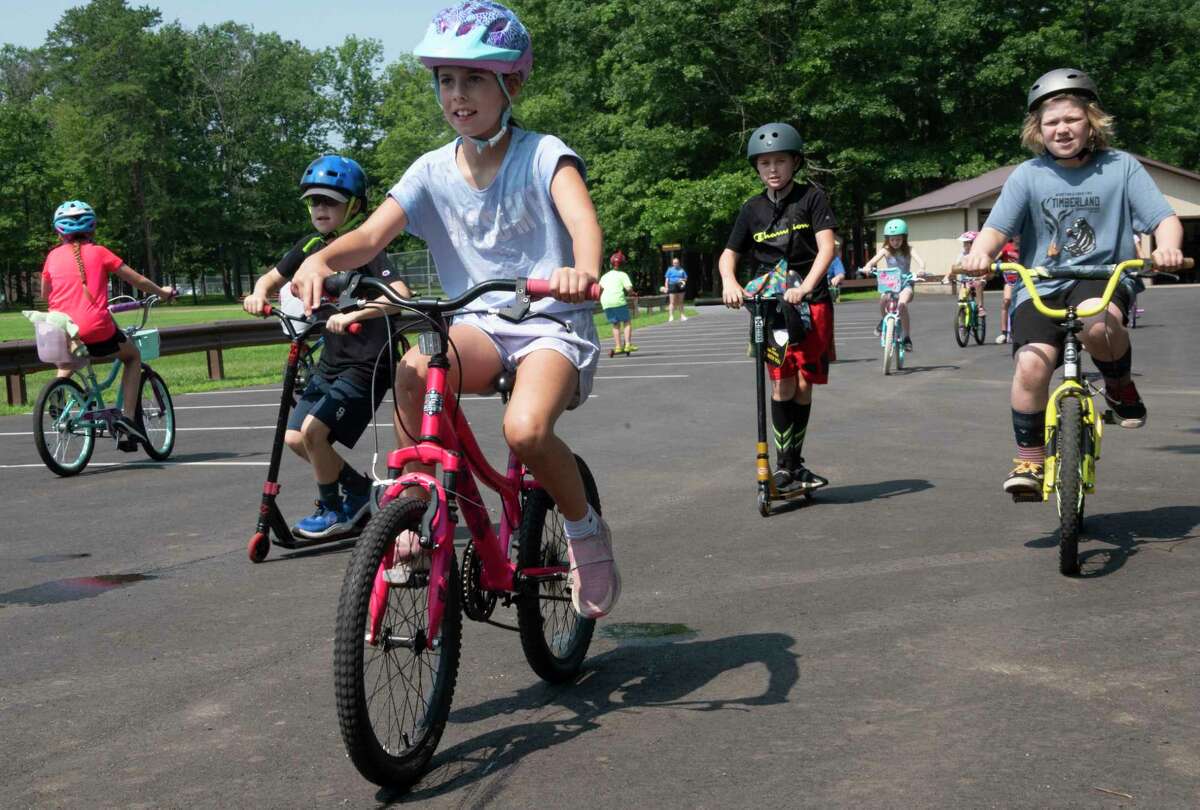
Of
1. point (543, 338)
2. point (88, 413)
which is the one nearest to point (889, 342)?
point (88, 413)

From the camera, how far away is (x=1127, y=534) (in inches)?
268

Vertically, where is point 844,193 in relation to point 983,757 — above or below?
above

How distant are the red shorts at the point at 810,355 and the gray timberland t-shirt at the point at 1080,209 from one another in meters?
1.84

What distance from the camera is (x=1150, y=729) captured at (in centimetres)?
395

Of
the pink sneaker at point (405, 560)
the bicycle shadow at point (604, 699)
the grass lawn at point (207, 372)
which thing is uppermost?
the pink sneaker at point (405, 560)

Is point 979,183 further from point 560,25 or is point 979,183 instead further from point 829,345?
point 829,345

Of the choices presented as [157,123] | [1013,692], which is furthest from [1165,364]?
[157,123]

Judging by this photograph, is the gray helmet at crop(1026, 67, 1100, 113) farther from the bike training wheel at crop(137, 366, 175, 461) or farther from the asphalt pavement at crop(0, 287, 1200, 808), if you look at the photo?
the bike training wheel at crop(137, 366, 175, 461)

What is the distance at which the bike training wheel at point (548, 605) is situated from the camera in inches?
174

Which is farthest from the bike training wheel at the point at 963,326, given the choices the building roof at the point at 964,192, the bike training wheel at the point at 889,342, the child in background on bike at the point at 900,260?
the building roof at the point at 964,192

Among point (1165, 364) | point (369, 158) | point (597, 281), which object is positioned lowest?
point (1165, 364)

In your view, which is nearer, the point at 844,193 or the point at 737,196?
the point at 737,196

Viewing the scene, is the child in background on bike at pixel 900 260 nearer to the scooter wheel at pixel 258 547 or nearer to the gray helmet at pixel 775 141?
the gray helmet at pixel 775 141

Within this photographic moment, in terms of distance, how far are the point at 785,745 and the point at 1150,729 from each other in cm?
103
